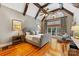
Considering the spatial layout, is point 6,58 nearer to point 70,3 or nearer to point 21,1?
point 21,1

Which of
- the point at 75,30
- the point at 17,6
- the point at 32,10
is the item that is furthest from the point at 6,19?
the point at 75,30

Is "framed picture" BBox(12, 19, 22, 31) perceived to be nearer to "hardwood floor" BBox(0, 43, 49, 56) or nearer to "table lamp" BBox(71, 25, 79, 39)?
"hardwood floor" BBox(0, 43, 49, 56)

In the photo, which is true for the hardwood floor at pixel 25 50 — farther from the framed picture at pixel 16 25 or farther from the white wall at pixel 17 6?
the white wall at pixel 17 6

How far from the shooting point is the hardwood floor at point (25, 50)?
192cm

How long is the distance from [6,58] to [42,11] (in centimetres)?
122

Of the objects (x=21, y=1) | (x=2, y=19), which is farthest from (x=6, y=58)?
(x=21, y=1)

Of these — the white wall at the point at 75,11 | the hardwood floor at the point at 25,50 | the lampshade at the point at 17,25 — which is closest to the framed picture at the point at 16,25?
the lampshade at the point at 17,25

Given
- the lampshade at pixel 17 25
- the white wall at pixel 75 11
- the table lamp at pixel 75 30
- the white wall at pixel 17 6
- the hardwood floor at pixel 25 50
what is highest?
the white wall at pixel 17 6

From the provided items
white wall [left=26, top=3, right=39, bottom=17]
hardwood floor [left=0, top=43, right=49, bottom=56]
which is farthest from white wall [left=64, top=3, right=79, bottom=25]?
hardwood floor [left=0, top=43, right=49, bottom=56]

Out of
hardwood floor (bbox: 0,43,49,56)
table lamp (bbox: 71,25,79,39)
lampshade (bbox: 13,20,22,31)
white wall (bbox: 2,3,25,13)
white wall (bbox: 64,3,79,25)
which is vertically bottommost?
hardwood floor (bbox: 0,43,49,56)

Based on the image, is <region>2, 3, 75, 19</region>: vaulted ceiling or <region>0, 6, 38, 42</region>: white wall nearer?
<region>0, 6, 38, 42</region>: white wall

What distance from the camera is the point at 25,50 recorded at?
6.39 ft

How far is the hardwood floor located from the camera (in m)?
1.92

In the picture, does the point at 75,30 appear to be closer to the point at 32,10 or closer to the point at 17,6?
the point at 32,10
